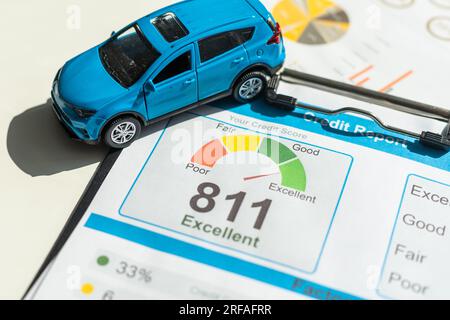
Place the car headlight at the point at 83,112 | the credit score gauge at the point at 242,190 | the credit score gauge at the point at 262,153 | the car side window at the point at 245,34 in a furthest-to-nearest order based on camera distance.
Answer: the car side window at the point at 245,34
the credit score gauge at the point at 262,153
the car headlight at the point at 83,112
the credit score gauge at the point at 242,190

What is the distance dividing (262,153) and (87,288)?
250 cm

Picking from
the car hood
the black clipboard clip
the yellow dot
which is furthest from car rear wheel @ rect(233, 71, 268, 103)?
the yellow dot

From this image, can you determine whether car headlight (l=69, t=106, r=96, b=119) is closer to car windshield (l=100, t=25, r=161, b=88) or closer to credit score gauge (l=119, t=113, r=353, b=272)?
car windshield (l=100, t=25, r=161, b=88)

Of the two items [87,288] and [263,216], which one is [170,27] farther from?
[87,288]

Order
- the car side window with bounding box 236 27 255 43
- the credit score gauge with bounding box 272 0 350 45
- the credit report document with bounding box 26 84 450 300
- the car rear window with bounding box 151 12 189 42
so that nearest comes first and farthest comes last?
the credit report document with bounding box 26 84 450 300, the car rear window with bounding box 151 12 189 42, the car side window with bounding box 236 27 255 43, the credit score gauge with bounding box 272 0 350 45

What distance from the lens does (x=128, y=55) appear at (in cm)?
627

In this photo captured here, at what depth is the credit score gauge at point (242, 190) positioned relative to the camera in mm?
5590

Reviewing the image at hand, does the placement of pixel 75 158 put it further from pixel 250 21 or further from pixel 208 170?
pixel 250 21

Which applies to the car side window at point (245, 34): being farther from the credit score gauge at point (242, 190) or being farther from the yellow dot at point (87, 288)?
the yellow dot at point (87, 288)

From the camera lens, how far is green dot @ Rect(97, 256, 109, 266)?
5395 millimetres

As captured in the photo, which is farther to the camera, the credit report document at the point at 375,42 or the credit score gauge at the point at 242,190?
the credit report document at the point at 375,42

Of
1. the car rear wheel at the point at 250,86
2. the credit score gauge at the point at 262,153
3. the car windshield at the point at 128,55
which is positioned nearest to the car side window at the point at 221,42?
the car rear wheel at the point at 250,86

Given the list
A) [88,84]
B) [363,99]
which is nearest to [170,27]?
[88,84]

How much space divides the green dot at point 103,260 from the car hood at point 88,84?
5.53 ft
